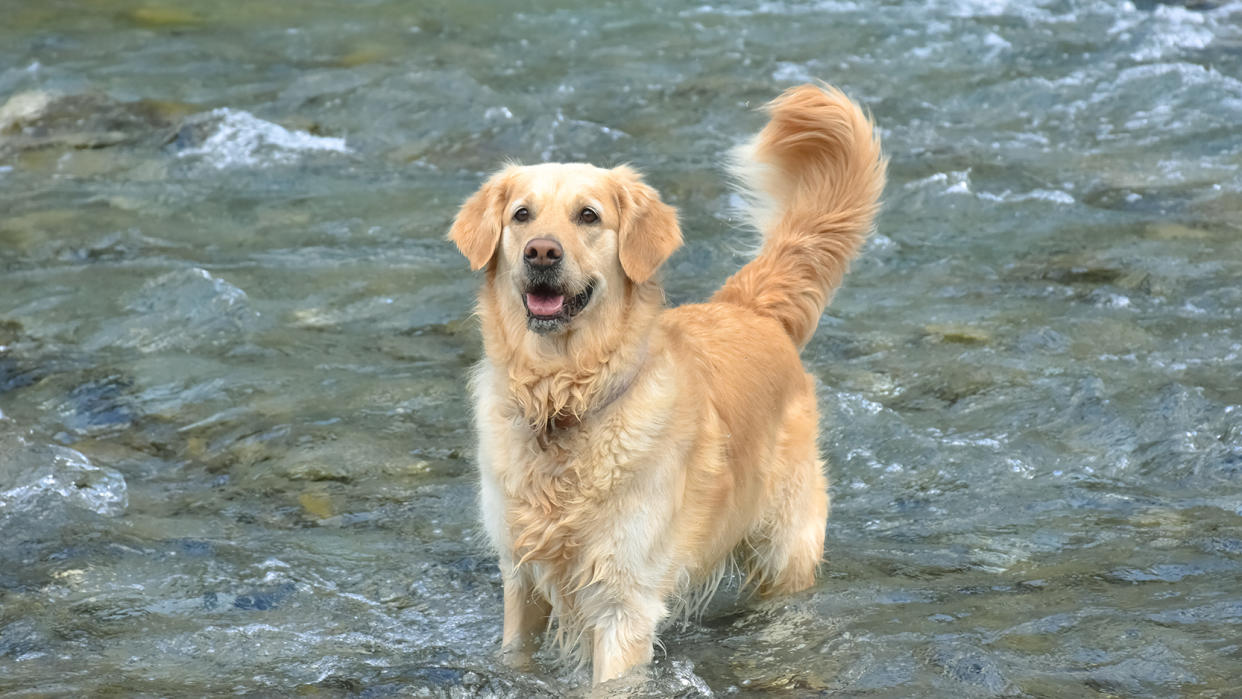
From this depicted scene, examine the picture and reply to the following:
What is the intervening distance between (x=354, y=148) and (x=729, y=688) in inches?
270

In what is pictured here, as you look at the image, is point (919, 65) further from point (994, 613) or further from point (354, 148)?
point (994, 613)

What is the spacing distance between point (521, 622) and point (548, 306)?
1029 millimetres

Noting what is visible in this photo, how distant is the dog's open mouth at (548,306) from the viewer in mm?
4031

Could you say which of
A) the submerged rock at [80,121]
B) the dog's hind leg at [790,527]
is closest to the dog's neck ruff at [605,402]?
the dog's hind leg at [790,527]

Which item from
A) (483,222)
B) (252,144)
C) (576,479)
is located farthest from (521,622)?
(252,144)

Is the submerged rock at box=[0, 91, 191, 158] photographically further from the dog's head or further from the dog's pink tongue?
the dog's pink tongue

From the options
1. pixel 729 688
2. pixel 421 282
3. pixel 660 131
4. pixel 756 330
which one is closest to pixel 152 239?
pixel 421 282

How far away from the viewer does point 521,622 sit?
4.32 metres

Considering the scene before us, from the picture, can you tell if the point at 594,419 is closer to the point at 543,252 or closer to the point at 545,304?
the point at 545,304

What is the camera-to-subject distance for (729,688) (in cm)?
430

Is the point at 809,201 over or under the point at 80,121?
over

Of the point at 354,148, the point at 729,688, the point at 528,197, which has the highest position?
the point at 528,197

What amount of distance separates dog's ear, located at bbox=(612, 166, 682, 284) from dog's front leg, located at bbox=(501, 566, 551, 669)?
1040 millimetres


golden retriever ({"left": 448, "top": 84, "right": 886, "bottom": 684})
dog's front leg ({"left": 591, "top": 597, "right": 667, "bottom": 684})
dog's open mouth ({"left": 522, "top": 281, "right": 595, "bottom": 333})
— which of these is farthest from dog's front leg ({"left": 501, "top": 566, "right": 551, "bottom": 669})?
dog's open mouth ({"left": 522, "top": 281, "right": 595, "bottom": 333})
